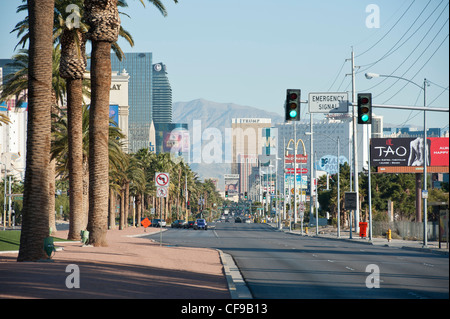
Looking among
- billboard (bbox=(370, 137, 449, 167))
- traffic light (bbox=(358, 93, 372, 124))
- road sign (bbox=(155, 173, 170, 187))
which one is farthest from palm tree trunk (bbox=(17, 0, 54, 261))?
Result: billboard (bbox=(370, 137, 449, 167))

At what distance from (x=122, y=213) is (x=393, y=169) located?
114 ft

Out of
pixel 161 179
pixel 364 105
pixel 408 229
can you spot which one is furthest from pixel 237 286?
pixel 408 229

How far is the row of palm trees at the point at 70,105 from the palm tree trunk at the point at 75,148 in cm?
6

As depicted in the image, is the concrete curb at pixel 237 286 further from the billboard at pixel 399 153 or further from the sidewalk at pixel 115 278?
the billboard at pixel 399 153

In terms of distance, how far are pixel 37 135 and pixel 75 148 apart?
1504 cm

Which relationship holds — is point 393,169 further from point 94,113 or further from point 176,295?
point 176,295

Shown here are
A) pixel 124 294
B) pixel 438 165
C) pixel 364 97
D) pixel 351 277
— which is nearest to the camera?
pixel 124 294

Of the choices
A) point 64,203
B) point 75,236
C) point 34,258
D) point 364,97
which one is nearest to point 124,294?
point 34,258

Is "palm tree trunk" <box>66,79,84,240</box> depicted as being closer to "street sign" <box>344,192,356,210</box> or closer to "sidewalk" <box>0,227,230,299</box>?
"sidewalk" <box>0,227,230,299</box>

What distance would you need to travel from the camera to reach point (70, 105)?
129ft

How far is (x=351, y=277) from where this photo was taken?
22453 mm

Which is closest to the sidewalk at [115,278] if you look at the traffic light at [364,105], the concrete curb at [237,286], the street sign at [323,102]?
the concrete curb at [237,286]

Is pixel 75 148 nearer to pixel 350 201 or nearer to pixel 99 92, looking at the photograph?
pixel 99 92

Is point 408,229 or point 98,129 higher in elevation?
point 98,129
